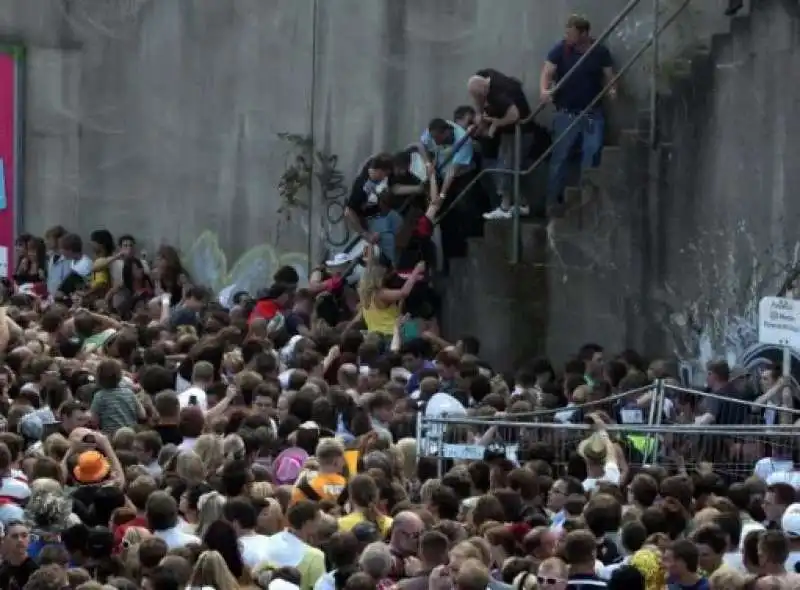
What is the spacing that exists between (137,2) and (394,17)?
517 centimetres

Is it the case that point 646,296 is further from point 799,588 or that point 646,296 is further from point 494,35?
point 799,588

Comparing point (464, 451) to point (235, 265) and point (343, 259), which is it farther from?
point (235, 265)

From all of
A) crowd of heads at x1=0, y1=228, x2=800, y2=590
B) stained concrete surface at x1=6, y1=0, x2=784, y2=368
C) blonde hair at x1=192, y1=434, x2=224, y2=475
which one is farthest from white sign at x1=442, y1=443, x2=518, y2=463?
stained concrete surface at x1=6, y1=0, x2=784, y2=368

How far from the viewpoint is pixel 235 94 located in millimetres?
28000

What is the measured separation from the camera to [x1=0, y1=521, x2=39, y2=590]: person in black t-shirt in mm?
12156

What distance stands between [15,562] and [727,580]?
3.54m

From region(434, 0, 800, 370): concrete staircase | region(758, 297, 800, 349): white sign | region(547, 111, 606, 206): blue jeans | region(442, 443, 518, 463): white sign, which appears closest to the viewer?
region(442, 443, 518, 463): white sign

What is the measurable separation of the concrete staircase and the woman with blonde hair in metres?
10.0

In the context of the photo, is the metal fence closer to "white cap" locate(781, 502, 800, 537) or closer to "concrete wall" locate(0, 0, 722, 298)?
"white cap" locate(781, 502, 800, 537)

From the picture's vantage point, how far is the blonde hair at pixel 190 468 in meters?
13.9

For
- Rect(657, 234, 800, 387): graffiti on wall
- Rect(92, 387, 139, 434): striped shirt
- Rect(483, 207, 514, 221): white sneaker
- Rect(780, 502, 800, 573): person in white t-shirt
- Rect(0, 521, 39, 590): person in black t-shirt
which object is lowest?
Rect(0, 521, 39, 590): person in black t-shirt

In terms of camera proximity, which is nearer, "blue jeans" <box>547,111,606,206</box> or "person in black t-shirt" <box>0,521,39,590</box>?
"person in black t-shirt" <box>0,521,39,590</box>

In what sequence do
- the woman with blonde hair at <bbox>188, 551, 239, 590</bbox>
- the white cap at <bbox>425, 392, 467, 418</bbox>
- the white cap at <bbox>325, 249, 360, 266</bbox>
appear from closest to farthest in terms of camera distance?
the woman with blonde hair at <bbox>188, 551, 239, 590</bbox> < the white cap at <bbox>425, 392, 467, 418</bbox> < the white cap at <bbox>325, 249, 360, 266</bbox>

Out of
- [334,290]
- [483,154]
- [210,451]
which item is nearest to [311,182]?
[334,290]
